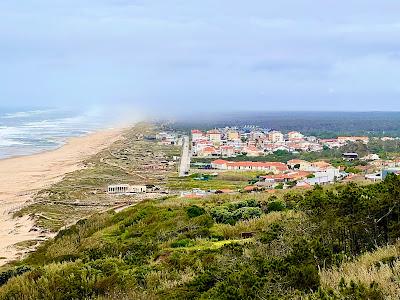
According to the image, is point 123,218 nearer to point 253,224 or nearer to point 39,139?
point 253,224

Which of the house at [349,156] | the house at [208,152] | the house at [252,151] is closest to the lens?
the house at [349,156]

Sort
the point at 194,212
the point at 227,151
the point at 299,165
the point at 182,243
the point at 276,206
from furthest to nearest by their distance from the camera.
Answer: the point at 227,151, the point at 299,165, the point at 194,212, the point at 276,206, the point at 182,243

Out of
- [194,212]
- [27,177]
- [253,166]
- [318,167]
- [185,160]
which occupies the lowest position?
[185,160]

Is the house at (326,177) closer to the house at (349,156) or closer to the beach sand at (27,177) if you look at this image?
the house at (349,156)

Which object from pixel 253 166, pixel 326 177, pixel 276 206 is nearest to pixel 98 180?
pixel 253 166

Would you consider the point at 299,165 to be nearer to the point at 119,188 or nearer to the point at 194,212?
the point at 119,188

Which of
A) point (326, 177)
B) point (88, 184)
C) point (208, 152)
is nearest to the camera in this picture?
point (326, 177)

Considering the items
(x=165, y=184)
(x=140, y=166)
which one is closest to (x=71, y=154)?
(x=140, y=166)

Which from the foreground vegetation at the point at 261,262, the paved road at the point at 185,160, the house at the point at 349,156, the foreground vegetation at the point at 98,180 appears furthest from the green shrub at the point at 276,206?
the house at the point at 349,156
